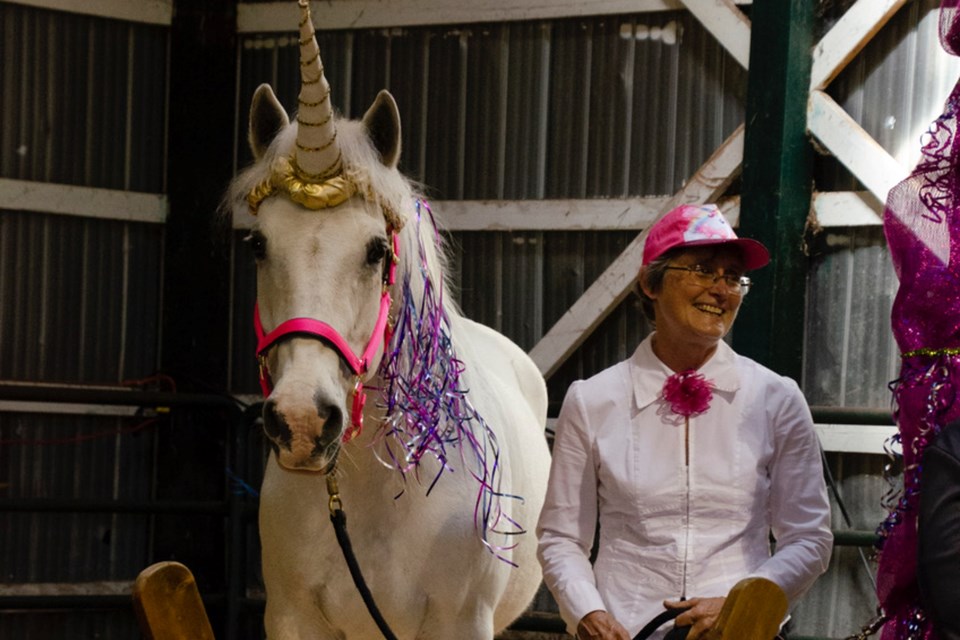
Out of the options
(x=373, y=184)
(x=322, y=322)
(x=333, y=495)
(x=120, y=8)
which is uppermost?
(x=120, y=8)

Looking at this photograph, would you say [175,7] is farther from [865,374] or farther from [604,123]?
[865,374]

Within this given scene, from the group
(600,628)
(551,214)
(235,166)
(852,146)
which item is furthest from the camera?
(235,166)

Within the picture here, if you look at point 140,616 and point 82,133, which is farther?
point 82,133

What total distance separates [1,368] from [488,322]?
2.13 m

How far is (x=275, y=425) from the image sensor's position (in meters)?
2.27

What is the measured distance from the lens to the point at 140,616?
204 centimetres

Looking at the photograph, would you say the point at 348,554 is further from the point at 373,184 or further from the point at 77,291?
the point at 77,291

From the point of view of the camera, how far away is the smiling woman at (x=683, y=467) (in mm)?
2240

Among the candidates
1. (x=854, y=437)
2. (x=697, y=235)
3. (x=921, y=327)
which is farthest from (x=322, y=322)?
(x=854, y=437)

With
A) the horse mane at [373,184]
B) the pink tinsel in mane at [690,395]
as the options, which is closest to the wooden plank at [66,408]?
Result: the horse mane at [373,184]

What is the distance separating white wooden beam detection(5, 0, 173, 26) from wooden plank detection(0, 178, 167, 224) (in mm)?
774

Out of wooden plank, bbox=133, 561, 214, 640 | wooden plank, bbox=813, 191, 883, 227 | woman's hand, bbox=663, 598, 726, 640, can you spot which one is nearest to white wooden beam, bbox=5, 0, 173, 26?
wooden plank, bbox=813, 191, 883, 227

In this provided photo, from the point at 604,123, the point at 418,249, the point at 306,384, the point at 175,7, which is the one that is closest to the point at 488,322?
the point at 604,123

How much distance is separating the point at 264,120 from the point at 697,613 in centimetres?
136
